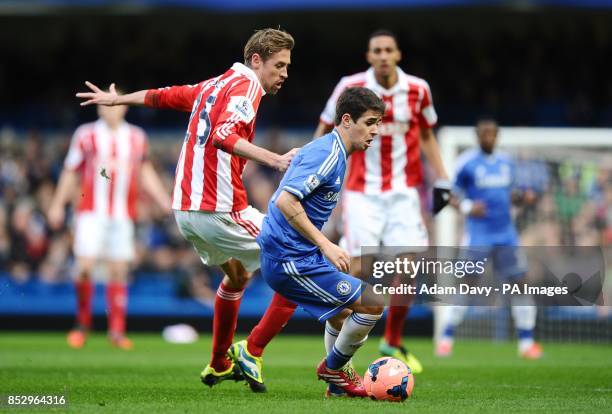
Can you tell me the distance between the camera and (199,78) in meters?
17.9

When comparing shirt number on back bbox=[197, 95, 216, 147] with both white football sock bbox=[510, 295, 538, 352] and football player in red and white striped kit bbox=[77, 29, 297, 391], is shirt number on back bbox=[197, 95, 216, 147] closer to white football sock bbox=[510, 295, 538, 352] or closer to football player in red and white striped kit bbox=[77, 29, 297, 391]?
football player in red and white striped kit bbox=[77, 29, 297, 391]

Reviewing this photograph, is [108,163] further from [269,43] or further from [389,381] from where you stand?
[389,381]

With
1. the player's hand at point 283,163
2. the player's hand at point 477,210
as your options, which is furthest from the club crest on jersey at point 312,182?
the player's hand at point 477,210

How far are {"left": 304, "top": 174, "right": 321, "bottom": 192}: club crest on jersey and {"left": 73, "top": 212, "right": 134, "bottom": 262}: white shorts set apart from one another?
6.09 m

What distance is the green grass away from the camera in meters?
5.47

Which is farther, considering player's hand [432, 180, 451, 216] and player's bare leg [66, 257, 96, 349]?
player's bare leg [66, 257, 96, 349]

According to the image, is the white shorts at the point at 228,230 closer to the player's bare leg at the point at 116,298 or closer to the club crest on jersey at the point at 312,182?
the club crest on jersey at the point at 312,182

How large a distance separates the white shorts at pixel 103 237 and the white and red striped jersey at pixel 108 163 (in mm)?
78

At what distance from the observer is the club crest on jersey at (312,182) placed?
212 inches

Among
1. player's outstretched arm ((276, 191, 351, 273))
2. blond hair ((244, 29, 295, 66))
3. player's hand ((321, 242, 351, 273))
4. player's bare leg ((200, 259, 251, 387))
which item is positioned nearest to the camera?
player's hand ((321, 242, 351, 273))

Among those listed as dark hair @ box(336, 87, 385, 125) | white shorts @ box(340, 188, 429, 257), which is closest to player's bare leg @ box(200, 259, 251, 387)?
dark hair @ box(336, 87, 385, 125)

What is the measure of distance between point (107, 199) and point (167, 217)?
351 cm

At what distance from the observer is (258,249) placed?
6.26 meters

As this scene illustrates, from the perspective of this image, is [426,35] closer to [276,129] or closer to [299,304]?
[276,129]
